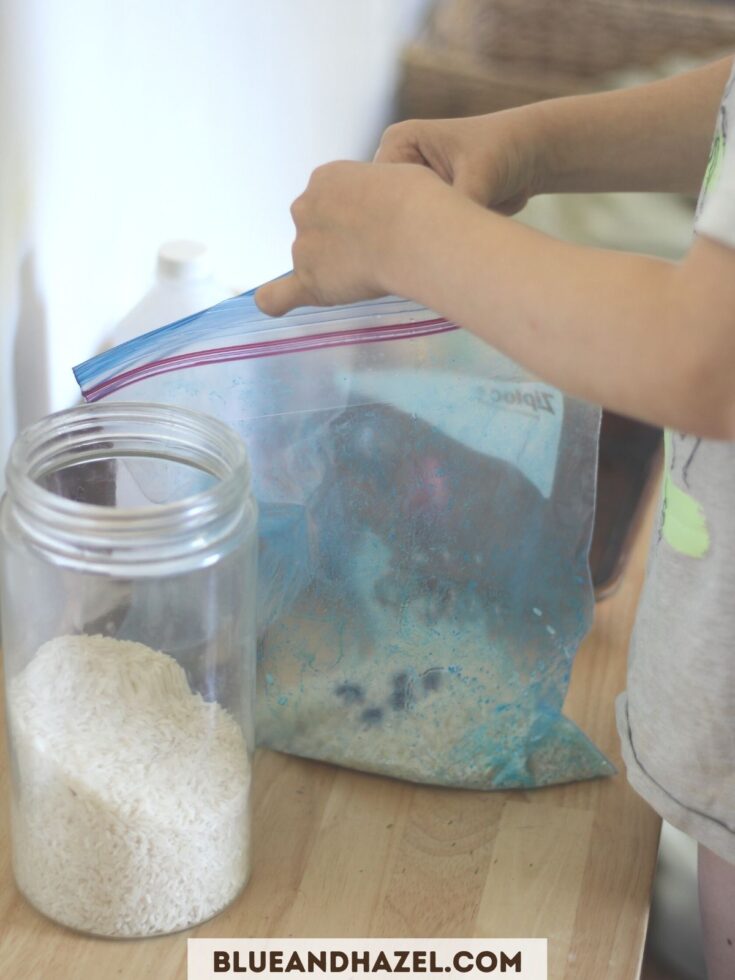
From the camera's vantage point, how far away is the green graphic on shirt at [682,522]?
0.59 m

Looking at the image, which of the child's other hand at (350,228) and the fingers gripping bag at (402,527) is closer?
the child's other hand at (350,228)

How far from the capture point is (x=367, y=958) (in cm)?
60

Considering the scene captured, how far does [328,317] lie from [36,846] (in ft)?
1.00

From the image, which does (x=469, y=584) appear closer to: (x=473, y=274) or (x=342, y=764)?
(x=342, y=764)

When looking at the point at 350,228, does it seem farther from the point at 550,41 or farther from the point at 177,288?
the point at 550,41

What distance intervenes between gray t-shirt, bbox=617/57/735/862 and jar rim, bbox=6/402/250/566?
22 cm

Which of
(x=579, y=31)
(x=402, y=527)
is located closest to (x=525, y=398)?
(x=402, y=527)

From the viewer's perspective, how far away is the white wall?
0.66 meters

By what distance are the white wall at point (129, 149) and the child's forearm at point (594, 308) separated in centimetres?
27

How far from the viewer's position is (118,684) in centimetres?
57

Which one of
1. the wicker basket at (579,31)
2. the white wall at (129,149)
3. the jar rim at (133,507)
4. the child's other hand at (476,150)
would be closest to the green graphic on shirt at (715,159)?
the child's other hand at (476,150)

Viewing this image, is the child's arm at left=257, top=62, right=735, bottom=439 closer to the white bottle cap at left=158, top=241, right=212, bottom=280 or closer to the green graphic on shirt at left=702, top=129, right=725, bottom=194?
the green graphic on shirt at left=702, top=129, right=725, bottom=194

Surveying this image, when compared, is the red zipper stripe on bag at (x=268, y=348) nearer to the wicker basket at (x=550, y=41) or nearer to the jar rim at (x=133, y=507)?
the jar rim at (x=133, y=507)

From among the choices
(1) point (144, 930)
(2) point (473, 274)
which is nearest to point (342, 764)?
(1) point (144, 930)
